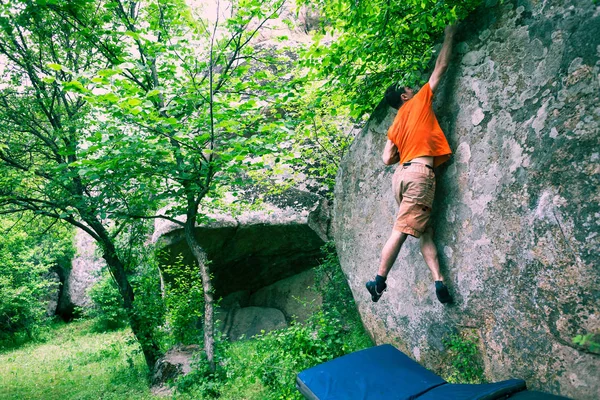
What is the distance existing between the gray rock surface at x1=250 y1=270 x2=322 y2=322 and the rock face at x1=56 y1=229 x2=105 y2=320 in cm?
960

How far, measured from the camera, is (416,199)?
294 cm

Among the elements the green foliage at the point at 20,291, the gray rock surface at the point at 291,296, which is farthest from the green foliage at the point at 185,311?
the green foliage at the point at 20,291

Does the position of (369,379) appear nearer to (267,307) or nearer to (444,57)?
(444,57)

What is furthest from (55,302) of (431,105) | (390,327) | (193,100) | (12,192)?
(431,105)

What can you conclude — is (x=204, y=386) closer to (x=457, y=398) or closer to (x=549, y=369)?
(x=457, y=398)

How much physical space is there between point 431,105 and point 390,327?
2.10 m

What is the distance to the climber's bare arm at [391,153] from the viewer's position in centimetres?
337

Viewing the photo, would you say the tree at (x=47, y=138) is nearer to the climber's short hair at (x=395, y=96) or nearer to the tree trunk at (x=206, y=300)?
the tree trunk at (x=206, y=300)

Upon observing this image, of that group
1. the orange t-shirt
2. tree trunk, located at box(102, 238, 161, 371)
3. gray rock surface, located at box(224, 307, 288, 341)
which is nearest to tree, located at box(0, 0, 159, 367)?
tree trunk, located at box(102, 238, 161, 371)

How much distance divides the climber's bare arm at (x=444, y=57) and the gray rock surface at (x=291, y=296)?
564 cm

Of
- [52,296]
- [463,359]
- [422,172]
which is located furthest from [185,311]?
[52,296]

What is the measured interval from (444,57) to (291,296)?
21.5 ft

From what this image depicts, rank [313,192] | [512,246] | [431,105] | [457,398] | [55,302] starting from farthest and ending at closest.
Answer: [55,302], [313,192], [431,105], [512,246], [457,398]

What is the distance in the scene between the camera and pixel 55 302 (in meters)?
15.1
